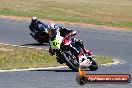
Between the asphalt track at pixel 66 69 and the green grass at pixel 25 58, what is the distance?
0.99m

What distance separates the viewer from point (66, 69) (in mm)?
17859

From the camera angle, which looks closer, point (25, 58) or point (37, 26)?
point (25, 58)

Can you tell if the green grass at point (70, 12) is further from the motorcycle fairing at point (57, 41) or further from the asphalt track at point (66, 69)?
the motorcycle fairing at point (57, 41)

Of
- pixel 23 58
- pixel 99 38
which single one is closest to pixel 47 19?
pixel 99 38

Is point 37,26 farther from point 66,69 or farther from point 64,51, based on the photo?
point 64,51

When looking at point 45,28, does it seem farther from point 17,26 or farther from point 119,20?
point 119,20

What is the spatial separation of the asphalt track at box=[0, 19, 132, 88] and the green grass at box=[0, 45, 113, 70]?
39.1 inches

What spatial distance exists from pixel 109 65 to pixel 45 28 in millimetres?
7245

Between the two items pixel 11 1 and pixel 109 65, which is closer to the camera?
pixel 109 65

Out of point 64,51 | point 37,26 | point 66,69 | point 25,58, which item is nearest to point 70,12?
point 37,26

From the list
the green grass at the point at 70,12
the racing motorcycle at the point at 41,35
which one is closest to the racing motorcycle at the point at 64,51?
the racing motorcycle at the point at 41,35

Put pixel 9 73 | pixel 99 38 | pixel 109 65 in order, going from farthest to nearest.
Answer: pixel 99 38 < pixel 109 65 < pixel 9 73

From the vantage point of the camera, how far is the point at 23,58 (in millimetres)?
20234

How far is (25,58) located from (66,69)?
2.80 m
